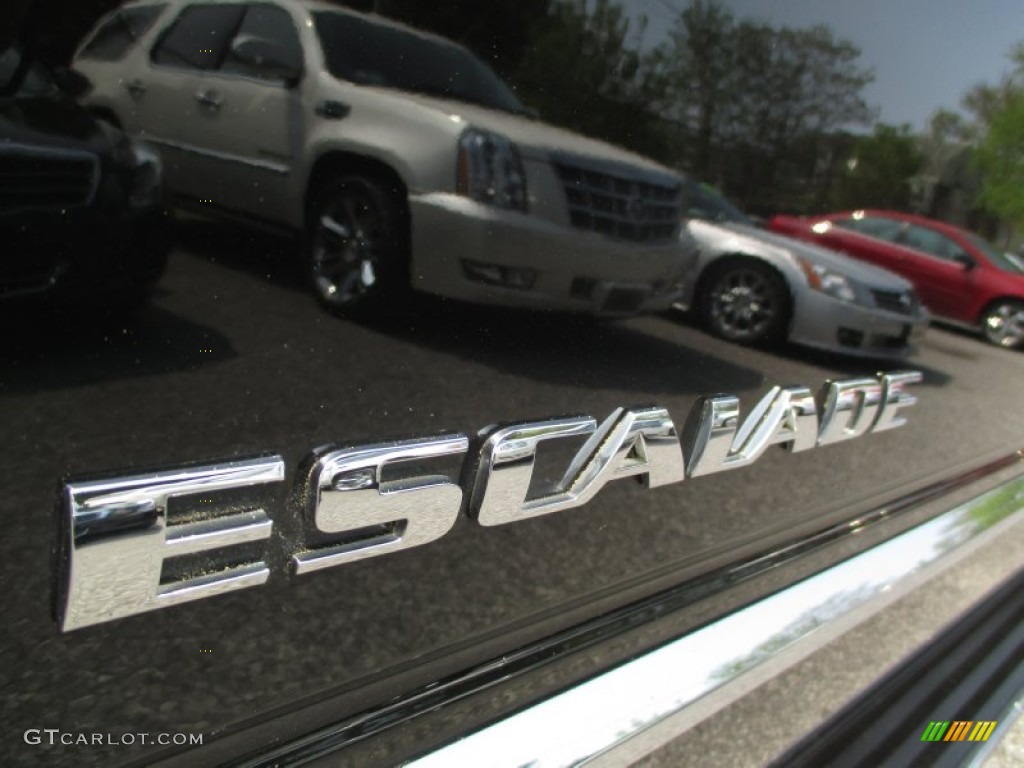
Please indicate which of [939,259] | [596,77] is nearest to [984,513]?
[939,259]

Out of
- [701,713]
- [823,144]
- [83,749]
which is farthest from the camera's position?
[823,144]

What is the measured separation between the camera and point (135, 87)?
2.24ft

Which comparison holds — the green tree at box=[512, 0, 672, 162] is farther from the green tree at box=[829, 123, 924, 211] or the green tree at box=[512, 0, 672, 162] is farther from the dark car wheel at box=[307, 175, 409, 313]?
the green tree at box=[829, 123, 924, 211]

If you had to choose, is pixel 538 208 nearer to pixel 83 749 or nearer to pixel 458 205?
pixel 458 205

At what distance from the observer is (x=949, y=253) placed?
1643 mm

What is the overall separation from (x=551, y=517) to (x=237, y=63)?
1.74ft

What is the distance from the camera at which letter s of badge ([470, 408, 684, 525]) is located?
2.72 feet

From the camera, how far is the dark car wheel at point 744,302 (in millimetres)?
1185

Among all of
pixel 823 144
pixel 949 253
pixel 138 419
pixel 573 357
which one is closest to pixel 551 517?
pixel 573 357

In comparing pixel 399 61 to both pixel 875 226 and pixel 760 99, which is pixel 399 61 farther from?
pixel 875 226

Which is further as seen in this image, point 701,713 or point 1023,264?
point 1023,264

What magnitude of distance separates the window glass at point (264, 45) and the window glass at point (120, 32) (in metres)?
0.07

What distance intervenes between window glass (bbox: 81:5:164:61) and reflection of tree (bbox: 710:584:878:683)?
970 millimetres
